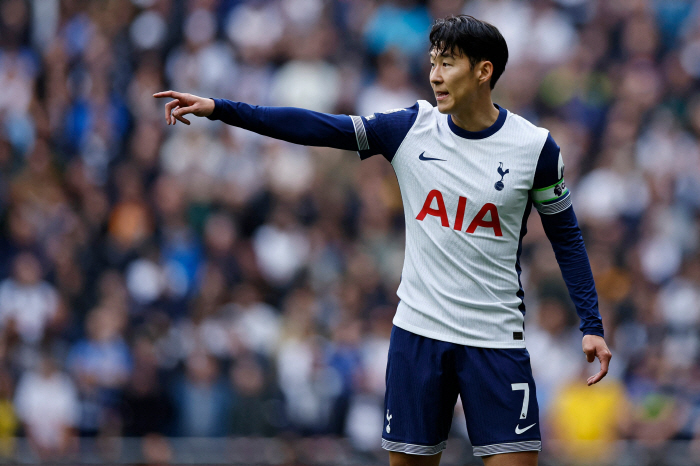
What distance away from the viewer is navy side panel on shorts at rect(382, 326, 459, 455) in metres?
4.21

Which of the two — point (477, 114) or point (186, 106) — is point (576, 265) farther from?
point (186, 106)

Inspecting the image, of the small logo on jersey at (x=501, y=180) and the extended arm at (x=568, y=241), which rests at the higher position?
the small logo on jersey at (x=501, y=180)

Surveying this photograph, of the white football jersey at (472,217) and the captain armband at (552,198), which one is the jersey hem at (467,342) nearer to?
the white football jersey at (472,217)

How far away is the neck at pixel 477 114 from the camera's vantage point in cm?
422

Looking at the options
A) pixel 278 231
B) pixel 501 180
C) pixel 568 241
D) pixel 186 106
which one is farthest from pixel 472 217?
pixel 278 231

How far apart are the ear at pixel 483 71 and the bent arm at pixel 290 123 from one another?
59cm

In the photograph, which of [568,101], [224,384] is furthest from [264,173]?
[568,101]

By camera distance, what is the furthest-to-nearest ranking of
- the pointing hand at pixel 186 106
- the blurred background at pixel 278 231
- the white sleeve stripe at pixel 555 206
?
the blurred background at pixel 278 231 < the white sleeve stripe at pixel 555 206 < the pointing hand at pixel 186 106

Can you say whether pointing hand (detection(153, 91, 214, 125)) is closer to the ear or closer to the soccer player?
the soccer player

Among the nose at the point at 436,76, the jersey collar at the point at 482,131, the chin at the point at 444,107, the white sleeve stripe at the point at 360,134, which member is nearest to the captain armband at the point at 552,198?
the jersey collar at the point at 482,131

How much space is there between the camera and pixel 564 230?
14.1 feet

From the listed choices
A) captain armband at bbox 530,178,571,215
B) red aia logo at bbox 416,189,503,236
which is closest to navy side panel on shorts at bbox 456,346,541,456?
red aia logo at bbox 416,189,503,236

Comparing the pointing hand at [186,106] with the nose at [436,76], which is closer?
the pointing hand at [186,106]

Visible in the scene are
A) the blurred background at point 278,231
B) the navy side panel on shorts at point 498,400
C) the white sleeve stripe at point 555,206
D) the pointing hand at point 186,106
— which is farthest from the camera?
the blurred background at point 278,231
